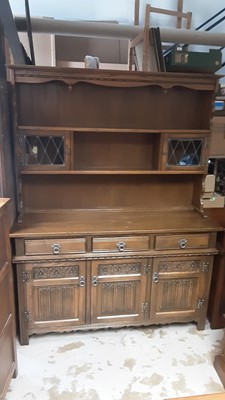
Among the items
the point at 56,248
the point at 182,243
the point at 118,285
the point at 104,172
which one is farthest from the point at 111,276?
the point at 104,172

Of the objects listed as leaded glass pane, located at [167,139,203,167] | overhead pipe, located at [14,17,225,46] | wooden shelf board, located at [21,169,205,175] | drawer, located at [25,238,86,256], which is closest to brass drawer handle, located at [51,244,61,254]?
drawer, located at [25,238,86,256]

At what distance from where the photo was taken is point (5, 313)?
5.18 feet

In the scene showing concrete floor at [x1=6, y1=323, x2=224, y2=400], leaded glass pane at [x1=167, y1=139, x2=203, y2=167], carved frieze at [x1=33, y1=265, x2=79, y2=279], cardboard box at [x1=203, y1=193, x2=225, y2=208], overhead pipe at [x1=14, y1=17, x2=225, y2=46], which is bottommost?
concrete floor at [x1=6, y1=323, x2=224, y2=400]

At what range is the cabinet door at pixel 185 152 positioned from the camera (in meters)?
2.07

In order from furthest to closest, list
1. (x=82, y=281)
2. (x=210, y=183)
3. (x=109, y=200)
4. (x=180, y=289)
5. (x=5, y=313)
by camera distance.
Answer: (x=210, y=183) → (x=109, y=200) → (x=180, y=289) → (x=82, y=281) → (x=5, y=313)

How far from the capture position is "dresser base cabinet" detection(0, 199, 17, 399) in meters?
1.51

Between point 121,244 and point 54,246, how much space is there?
0.43 m

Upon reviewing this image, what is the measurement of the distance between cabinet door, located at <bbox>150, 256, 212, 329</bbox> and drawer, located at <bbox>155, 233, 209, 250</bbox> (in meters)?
0.09

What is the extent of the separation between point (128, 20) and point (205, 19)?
0.82 meters

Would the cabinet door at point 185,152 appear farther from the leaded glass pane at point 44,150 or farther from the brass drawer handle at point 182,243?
the leaded glass pane at point 44,150

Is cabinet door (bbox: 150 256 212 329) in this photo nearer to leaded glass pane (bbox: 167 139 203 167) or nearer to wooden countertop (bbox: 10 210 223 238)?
wooden countertop (bbox: 10 210 223 238)

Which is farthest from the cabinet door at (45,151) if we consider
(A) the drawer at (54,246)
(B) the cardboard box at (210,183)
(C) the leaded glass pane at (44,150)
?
(B) the cardboard box at (210,183)

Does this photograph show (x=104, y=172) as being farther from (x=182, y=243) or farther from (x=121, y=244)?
(x=182, y=243)

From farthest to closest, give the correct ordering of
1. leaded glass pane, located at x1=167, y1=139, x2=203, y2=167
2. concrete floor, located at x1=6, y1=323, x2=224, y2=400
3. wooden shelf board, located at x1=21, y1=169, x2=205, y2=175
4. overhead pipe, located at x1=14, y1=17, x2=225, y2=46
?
overhead pipe, located at x1=14, y1=17, x2=225, y2=46, leaded glass pane, located at x1=167, y1=139, x2=203, y2=167, wooden shelf board, located at x1=21, y1=169, x2=205, y2=175, concrete floor, located at x1=6, y1=323, x2=224, y2=400
